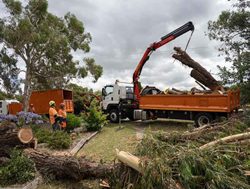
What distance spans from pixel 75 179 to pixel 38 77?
1775 cm

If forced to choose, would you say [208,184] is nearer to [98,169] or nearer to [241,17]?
[98,169]

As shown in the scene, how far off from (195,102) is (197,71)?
1.80 meters

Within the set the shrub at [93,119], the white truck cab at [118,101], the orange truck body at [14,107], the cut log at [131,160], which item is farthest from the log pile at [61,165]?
the orange truck body at [14,107]

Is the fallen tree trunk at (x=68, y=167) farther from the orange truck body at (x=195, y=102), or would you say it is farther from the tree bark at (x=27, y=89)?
the tree bark at (x=27, y=89)

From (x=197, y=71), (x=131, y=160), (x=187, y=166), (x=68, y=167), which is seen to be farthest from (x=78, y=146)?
(x=197, y=71)

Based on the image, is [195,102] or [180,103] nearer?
[195,102]

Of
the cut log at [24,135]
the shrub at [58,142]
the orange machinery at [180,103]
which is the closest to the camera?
the cut log at [24,135]

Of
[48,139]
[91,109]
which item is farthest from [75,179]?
[91,109]

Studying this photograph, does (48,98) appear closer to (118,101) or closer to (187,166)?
(118,101)

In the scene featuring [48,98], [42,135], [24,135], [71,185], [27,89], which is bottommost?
[71,185]

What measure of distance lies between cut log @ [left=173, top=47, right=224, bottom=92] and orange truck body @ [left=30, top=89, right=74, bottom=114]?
875 centimetres

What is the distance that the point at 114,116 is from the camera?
15508 millimetres

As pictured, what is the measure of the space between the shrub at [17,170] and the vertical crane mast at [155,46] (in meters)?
9.97

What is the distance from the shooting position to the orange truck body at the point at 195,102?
37.1ft
